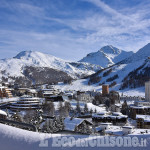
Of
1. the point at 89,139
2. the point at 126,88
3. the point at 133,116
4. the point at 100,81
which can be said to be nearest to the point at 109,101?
the point at 133,116

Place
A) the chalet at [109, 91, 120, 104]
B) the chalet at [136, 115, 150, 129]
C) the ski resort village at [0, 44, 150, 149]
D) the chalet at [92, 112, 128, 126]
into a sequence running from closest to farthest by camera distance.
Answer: the ski resort village at [0, 44, 150, 149], the chalet at [136, 115, 150, 129], the chalet at [92, 112, 128, 126], the chalet at [109, 91, 120, 104]

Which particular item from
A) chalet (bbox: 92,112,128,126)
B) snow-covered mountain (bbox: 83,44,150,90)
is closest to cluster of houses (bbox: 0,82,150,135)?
chalet (bbox: 92,112,128,126)

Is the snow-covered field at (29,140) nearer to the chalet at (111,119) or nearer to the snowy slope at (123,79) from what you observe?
the chalet at (111,119)

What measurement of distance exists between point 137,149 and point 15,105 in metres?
53.0

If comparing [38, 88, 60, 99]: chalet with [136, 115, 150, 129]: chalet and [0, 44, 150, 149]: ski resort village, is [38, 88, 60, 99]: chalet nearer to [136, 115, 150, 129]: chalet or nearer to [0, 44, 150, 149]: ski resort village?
[0, 44, 150, 149]: ski resort village

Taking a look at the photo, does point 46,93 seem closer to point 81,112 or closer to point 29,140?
point 81,112

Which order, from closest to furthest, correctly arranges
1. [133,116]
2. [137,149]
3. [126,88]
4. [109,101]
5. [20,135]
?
[137,149] → [20,135] → [133,116] → [109,101] → [126,88]

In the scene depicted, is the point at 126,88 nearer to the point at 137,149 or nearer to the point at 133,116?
the point at 133,116

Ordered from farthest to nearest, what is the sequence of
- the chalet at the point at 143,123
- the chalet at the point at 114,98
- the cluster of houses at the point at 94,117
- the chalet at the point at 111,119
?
the chalet at the point at 114,98, the chalet at the point at 111,119, the chalet at the point at 143,123, the cluster of houses at the point at 94,117

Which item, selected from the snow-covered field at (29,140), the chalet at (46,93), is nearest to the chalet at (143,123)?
the snow-covered field at (29,140)

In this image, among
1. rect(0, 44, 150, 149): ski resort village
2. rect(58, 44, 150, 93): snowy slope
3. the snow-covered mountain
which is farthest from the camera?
the snow-covered mountain


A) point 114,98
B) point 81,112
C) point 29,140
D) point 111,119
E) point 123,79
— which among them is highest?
point 123,79

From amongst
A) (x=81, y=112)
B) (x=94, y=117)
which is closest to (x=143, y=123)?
(x=94, y=117)

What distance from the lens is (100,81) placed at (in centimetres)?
15000
